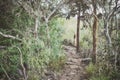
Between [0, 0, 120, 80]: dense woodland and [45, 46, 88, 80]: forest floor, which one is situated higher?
[0, 0, 120, 80]: dense woodland

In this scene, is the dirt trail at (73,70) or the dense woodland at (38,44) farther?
the dirt trail at (73,70)

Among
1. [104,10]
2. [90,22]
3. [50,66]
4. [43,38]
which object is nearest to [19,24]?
[43,38]

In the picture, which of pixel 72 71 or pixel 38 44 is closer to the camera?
pixel 38 44

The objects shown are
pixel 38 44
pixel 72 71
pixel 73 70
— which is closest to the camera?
pixel 38 44

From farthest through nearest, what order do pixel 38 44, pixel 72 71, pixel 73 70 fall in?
pixel 73 70, pixel 72 71, pixel 38 44

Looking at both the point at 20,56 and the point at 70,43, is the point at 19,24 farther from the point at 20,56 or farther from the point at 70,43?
the point at 70,43

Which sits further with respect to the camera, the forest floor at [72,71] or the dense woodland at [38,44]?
the forest floor at [72,71]

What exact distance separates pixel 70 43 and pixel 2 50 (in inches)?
331

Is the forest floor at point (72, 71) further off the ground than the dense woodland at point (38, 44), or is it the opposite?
the dense woodland at point (38, 44)

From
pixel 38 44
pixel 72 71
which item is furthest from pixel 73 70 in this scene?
pixel 38 44

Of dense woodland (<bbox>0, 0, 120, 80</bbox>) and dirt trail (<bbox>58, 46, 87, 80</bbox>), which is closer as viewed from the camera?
dense woodland (<bbox>0, 0, 120, 80</bbox>)

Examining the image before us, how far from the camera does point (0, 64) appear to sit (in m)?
7.10

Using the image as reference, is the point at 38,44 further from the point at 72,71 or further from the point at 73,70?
the point at 73,70

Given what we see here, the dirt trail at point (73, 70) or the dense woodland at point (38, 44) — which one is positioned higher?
the dense woodland at point (38, 44)
